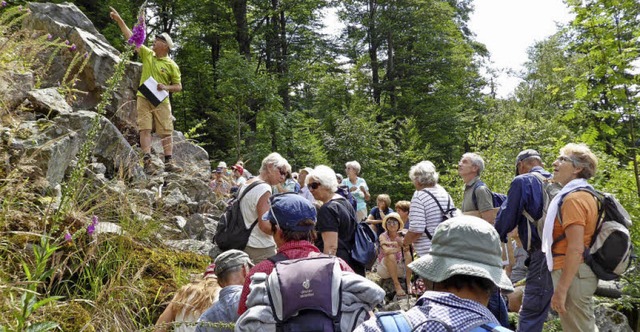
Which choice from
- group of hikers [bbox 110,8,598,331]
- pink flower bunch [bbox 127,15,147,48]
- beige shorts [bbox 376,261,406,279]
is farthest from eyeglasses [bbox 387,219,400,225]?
pink flower bunch [bbox 127,15,147,48]

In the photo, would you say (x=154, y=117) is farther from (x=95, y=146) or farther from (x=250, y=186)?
(x=95, y=146)

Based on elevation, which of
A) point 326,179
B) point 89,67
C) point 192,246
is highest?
point 89,67

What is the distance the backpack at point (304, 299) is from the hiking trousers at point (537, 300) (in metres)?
2.64

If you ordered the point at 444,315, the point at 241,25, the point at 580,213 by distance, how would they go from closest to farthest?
the point at 444,315 < the point at 580,213 < the point at 241,25

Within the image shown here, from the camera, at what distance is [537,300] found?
15.4ft

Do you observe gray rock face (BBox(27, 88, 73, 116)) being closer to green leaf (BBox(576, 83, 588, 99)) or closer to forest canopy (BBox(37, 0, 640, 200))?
green leaf (BBox(576, 83, 588, 99))

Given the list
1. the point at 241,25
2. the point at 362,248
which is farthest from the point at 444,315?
the point at 241,25

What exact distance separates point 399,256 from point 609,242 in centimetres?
455

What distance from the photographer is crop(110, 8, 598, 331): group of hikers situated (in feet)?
6.49

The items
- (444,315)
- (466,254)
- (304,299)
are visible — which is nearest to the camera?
(444,315)

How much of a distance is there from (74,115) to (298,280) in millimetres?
4680

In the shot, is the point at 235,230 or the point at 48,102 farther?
the point at 48,102

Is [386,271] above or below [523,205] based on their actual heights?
below

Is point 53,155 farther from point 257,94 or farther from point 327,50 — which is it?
point 327,50
